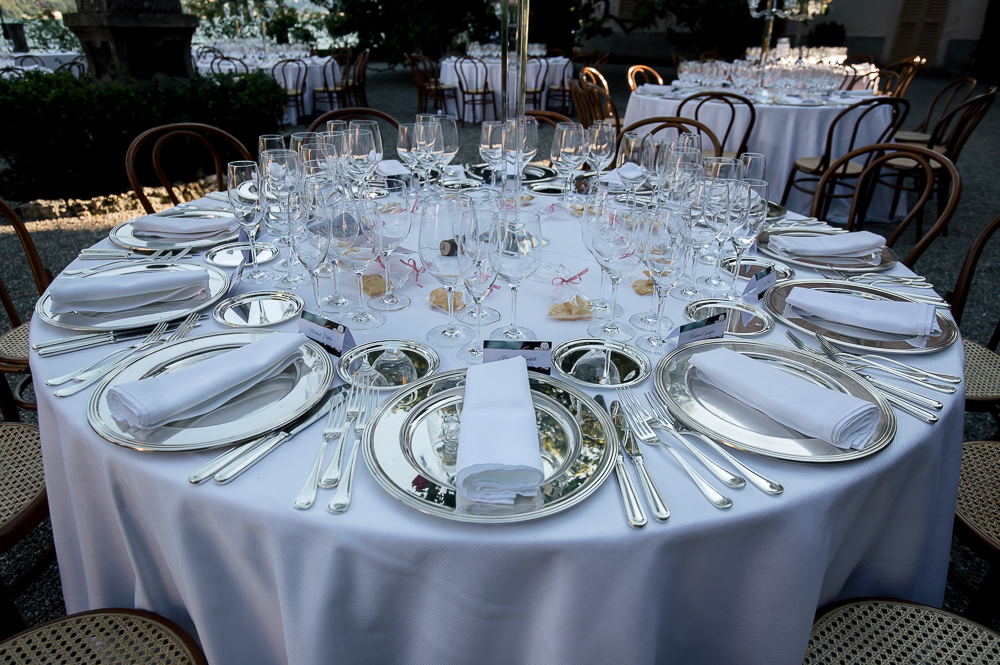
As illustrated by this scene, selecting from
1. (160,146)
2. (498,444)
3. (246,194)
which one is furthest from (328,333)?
(160,146)

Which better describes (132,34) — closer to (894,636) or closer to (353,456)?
(353,456)

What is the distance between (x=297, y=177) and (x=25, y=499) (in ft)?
3.14

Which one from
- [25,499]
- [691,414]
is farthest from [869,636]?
[25,499]

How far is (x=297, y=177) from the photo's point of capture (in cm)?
147

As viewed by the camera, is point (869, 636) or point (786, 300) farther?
point (786, 300)

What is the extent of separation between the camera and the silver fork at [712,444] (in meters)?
0.76

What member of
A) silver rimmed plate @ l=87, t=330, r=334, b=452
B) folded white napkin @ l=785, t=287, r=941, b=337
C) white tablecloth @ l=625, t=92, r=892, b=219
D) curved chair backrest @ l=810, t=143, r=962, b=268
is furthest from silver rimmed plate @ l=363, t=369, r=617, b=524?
white tablecloth @ l=625, t=92, r=892, b=219

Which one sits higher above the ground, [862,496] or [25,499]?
[862,496]

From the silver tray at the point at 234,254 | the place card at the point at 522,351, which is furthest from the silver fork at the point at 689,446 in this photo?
A: the silver tray at the point at 234,254

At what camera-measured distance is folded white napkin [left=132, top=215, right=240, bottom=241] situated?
1.62 metres

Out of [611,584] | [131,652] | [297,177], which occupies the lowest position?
[131,652]

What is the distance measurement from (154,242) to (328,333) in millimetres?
900

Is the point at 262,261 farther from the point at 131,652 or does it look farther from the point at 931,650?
the point at 931,650

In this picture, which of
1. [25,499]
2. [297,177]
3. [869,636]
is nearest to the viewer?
[869,636]
